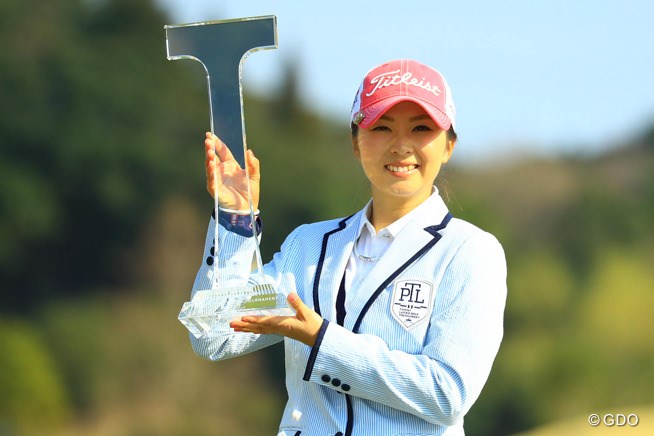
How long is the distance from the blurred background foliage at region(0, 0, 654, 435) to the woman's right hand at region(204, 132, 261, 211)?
51.7 feet

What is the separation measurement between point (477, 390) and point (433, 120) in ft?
1.86

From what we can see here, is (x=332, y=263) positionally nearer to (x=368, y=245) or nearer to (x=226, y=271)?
(x=368, y=245)

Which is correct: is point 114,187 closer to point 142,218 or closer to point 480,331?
point 142,218

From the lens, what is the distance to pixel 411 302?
8.47 feet

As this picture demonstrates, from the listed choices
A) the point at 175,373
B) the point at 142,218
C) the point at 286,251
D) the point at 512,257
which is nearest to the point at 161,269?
the point at 142,218

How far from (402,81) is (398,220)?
0.30 meters

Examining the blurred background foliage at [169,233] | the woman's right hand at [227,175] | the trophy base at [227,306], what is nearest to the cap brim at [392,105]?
the woman's right hand at [227,175]

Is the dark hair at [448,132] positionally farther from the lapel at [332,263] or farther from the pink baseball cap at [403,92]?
the lapel at [332,263]

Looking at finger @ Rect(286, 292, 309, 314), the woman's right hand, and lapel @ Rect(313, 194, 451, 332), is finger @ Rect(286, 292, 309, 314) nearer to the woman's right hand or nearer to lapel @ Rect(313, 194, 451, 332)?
lapel @ Rect(313, 194, 451, 332)

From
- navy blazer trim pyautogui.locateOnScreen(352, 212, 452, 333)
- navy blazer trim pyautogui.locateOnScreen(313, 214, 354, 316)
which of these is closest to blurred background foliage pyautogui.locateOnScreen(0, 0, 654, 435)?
navy blazer trim pyautogui.locateOnScreen(313, 214, 354, 316)

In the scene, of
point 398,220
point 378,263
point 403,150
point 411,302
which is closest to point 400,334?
point 411,302

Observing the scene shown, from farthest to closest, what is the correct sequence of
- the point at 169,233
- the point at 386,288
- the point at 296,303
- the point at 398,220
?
the point at 169,233, the point at 398,220, the point at 386,288, the point at 296,303

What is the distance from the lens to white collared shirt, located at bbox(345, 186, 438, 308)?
270 centimetres

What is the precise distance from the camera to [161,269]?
22.9 meters
